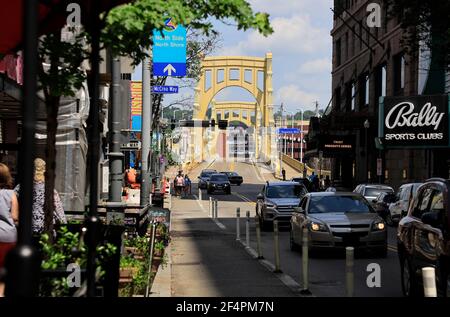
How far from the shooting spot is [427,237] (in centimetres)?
959

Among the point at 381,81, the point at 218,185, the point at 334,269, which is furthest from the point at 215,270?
the point at 218,185

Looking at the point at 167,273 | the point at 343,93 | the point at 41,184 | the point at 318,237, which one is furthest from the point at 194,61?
the point at 41,184

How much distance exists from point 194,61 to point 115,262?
41558mm

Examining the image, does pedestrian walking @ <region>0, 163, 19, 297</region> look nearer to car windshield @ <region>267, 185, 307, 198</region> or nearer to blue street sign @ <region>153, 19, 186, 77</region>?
blue street sign @ <region>153, 19, 186, 77</region>

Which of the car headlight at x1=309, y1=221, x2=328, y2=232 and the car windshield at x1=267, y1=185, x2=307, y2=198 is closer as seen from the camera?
the car headlight at x1=309, y1=221, x2=328, y2=232

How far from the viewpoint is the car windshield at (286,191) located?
93.0 ft

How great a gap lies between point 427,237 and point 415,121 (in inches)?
1228

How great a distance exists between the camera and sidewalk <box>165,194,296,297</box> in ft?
40.0

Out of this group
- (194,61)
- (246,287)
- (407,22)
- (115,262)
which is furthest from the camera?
(194,61)

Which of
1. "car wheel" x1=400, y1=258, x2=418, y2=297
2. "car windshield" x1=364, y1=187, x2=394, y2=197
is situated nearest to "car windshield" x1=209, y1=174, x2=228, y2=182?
"car windshield" x1=364, y1=187, x2=394, y2=197

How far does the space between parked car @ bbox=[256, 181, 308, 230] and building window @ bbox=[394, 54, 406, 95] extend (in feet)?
78.8

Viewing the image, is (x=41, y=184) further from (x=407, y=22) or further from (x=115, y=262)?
(x=407, y=22)

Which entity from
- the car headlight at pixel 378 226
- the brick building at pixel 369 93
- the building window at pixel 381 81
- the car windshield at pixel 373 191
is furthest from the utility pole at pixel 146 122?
the building window at pixel 381 81

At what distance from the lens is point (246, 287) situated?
41.4ft
